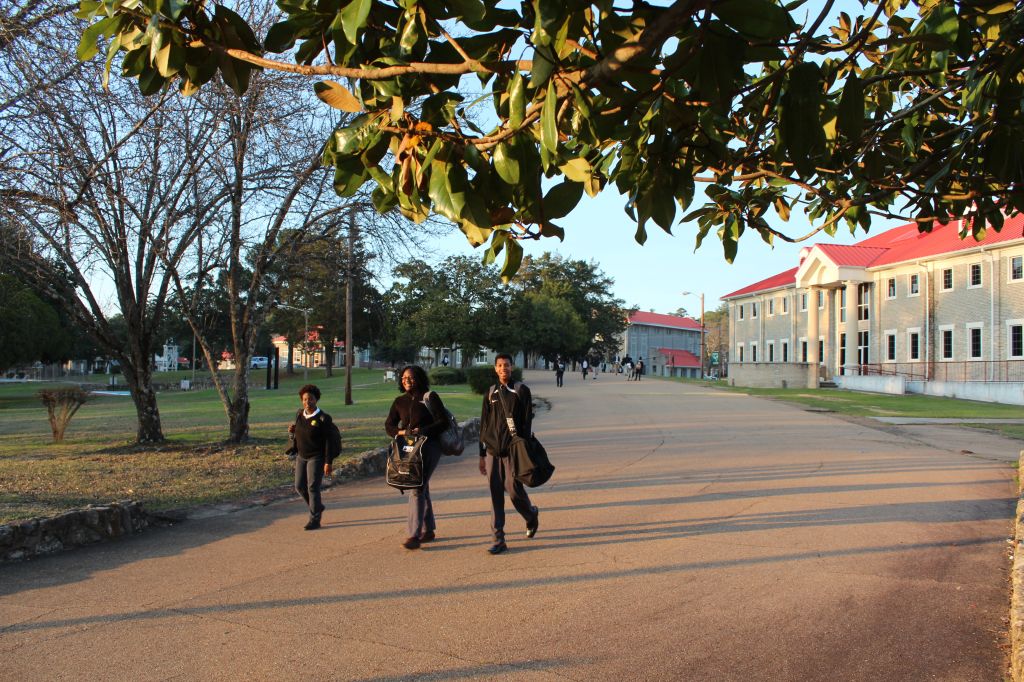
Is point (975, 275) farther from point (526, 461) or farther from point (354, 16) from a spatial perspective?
point (354, 16)

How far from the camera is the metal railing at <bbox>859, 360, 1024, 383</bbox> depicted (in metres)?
35.0

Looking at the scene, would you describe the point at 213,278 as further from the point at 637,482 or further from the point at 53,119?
the point at 637,482

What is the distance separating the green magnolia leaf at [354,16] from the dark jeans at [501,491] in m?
4.89

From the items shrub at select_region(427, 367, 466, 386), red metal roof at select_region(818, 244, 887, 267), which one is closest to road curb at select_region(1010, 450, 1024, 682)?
shrub at select_region(427, 367, 466, 386)

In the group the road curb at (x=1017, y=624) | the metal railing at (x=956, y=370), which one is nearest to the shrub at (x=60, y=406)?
the road curb at (x=1017, y=624)

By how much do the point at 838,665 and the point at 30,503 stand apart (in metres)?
7.94

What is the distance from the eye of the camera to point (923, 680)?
4.14 m

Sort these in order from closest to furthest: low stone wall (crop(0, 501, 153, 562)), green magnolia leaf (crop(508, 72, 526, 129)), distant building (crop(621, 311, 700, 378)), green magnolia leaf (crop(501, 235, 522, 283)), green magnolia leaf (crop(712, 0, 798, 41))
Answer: green magnolia leaf (crop(712, 0, 798, 41)) → green magnolia leaf (crop(508, 72, 526, 129)) → green magnolia leaf (crop(501, 235, 522, 283)) → low stone wall (crop(0, 501, 153, 562)) → distant building (crop(621, 311, 700, 378))

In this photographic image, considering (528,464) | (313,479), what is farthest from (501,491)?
(313,479)

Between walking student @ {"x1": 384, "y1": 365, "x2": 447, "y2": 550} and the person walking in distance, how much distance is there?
0.47m

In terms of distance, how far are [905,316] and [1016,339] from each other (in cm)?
722

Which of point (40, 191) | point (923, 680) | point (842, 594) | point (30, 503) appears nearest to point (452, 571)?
point (842, 594)

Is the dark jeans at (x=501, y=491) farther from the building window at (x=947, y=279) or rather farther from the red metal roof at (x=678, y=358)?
the red metal roof at (x=678, y=358)

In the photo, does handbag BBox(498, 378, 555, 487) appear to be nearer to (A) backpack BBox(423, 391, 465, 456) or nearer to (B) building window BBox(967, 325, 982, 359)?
(A) backpack BBox(423, 391, 465, 456)
